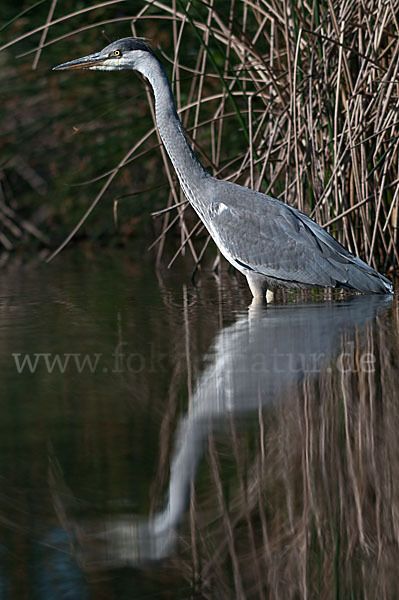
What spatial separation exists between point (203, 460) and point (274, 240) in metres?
2.44

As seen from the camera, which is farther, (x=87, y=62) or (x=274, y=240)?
(x=87, y=62)

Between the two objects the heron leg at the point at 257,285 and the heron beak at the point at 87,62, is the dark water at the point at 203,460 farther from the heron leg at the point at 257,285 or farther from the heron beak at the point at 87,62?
the heron beak at the point at 87,62

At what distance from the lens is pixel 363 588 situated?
4.93 feet

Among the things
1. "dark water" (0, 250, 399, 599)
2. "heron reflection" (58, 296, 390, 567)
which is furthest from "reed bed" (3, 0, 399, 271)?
"dark water" (0, 250, 399, 599)

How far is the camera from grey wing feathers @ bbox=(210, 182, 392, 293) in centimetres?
435

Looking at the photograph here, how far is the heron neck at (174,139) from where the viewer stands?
454cm

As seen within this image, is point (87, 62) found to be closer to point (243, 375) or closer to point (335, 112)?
point (335, 112)

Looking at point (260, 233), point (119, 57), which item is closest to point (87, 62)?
point (119, 57)

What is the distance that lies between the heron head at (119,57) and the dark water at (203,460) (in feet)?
4.78

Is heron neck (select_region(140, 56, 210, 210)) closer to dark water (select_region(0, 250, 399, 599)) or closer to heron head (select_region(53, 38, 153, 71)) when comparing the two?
heron head (select_region(53, 38, 153, 71))

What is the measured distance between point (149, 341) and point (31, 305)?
136 centimetres

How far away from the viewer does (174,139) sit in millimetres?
4570

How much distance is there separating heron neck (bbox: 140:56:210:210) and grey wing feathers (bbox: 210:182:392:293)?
0.15 m

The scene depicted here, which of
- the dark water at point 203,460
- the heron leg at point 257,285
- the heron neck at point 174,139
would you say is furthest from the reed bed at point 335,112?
the dark water at point 203,460
